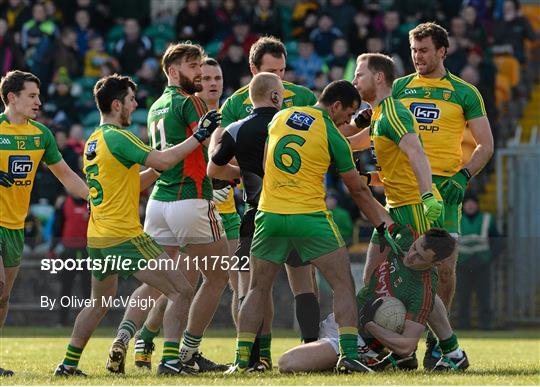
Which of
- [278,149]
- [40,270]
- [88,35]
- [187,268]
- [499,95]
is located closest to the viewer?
[278,149]

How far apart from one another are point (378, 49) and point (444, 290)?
10.7 metres

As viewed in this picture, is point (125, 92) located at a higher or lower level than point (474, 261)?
higher

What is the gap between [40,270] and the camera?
1723 cm

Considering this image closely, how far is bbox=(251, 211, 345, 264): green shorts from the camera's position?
9641mm

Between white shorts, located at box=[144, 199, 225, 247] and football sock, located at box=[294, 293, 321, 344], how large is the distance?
0.85 meters

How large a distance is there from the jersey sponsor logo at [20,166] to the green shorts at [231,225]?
1.88 m

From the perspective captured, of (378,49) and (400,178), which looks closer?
(400,178)

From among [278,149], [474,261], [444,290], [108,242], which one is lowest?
[474,261]

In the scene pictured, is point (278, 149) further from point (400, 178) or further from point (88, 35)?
point (88, 35)

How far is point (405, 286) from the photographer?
34.2 ft

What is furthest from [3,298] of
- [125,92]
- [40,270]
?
[40,270]

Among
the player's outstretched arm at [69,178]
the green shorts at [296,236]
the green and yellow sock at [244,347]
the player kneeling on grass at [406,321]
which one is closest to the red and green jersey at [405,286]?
the player kneeling on grass at [406,321]

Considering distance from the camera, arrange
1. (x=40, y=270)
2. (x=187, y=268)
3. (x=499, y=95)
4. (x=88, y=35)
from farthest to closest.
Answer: (x=88, y=35) < (x=499, y=95) < (x=40, y=270) < (x=187, y=268)

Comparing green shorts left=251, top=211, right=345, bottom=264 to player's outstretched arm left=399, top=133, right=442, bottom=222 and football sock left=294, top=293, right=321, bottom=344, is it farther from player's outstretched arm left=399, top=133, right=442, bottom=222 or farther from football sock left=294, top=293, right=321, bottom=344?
player's outstretched arm left=399, top=133, right=442, bottom=222
